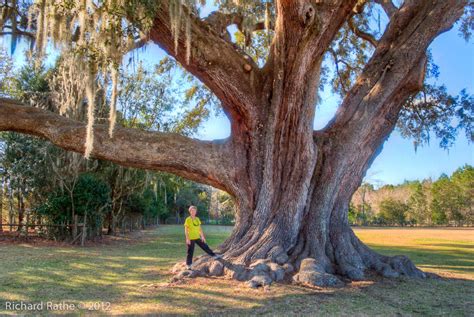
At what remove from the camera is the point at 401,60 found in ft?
27.9

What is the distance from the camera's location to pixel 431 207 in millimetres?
54688

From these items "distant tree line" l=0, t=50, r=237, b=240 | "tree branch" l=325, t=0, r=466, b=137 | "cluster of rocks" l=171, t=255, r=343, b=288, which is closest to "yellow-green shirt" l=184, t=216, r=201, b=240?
"cluster of rocks" l=171, t=255, r=343, b=288

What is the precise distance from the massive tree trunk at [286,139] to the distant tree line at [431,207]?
45.2 meters

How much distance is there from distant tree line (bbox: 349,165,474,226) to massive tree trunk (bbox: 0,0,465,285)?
4518 centimetres

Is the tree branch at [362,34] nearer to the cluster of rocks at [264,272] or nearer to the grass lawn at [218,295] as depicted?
the grass lawn at [218,295]

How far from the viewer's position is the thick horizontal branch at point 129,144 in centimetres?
772

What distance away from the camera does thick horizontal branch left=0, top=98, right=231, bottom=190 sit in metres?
7.72

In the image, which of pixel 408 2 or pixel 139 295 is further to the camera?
pixel 408 2

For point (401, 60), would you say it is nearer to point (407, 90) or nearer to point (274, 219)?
point (407, 90)

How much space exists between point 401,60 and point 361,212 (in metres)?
56.9

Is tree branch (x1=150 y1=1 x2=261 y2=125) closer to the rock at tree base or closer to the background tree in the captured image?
the rock at tree base

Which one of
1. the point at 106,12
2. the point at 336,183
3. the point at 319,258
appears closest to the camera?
the point at 106,12

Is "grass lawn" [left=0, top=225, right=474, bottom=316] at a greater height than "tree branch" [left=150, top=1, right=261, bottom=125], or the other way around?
"tree branch" [left=150, top=1, right=261, bottom=125]

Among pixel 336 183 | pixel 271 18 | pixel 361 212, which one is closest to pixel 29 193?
pixel 271 18
